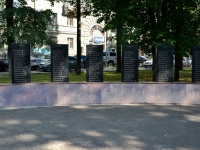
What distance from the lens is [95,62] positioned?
30.1ft

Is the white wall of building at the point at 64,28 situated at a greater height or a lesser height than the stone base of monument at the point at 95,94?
greater

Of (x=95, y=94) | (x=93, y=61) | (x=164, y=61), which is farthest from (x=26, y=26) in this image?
(x=164, y=61)

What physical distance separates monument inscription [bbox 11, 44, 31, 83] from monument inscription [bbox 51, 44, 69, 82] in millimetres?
787

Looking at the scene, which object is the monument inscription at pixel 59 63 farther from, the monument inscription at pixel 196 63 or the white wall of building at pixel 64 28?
the white wall of building at pixel 64 28

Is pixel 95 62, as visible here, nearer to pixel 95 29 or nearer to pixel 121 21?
pixel 121 21

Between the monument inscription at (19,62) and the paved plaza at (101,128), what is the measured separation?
1.01 m

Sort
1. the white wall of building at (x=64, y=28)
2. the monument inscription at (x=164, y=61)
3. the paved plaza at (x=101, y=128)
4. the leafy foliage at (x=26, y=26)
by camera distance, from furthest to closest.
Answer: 1. the white wall of building at (x=64, y=28)
2. the leafy foliage at (x=26, y=26)
3. the monument inscription at (x=164, y=61)
4. the paved plaza at (x=101, y=128)

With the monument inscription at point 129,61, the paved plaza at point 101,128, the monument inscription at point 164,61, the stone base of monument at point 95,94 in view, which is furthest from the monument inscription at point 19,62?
the monument inscription at point 164,61

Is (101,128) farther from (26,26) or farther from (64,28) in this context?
(64,28)

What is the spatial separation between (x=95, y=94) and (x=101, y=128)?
114 inches

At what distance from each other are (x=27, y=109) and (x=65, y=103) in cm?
120

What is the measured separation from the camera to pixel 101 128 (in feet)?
20.2

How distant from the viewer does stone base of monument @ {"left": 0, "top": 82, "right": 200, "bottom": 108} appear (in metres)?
8.52

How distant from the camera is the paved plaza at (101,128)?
5078 mm
